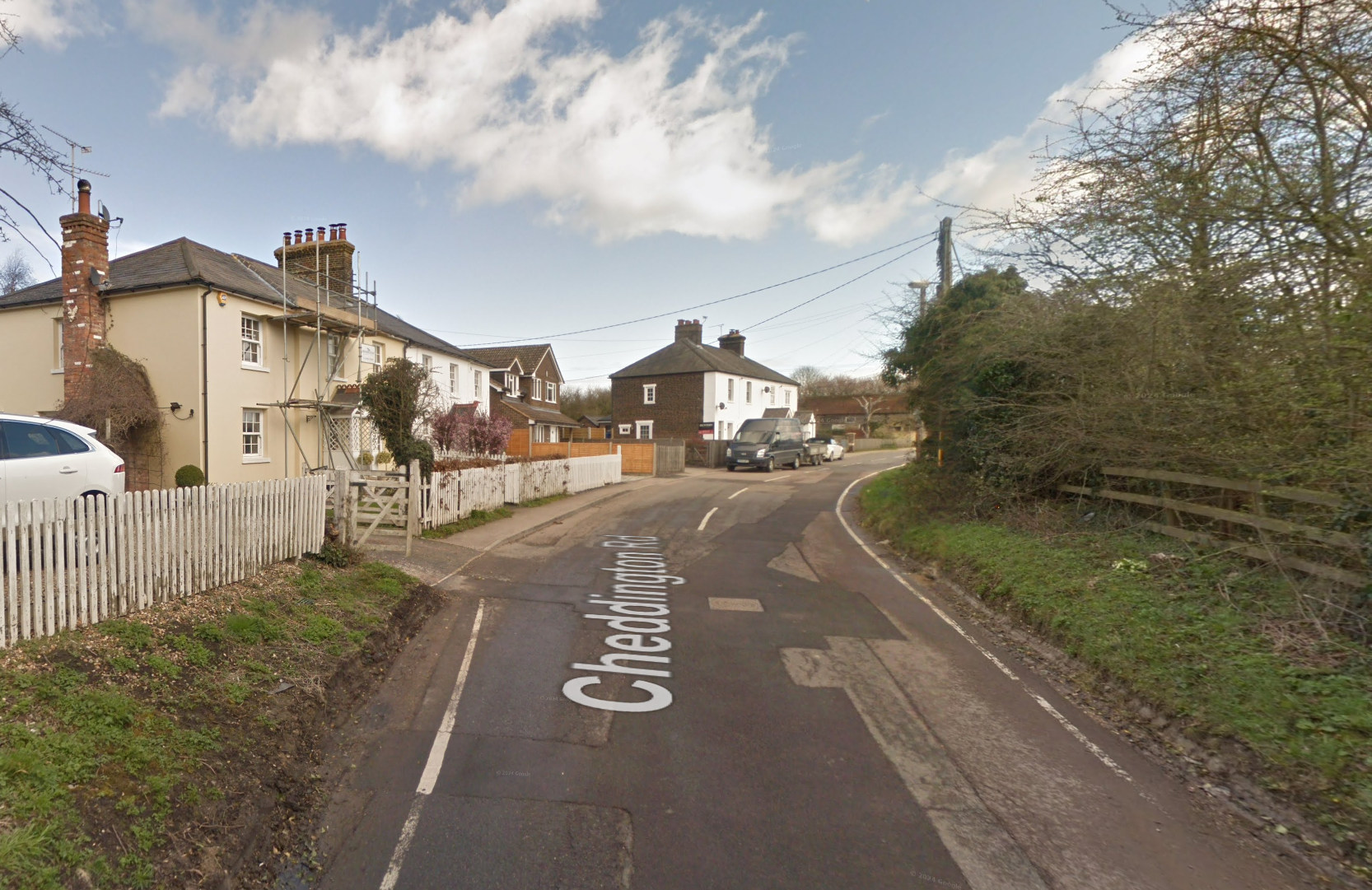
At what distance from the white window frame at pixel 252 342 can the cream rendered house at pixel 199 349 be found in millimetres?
31

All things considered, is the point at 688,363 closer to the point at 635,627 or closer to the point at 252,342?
the point at 252,342

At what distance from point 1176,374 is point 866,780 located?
273 inches

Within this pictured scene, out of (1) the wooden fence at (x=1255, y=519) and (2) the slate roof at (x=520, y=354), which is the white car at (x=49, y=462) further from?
(2) the slate roof at (x=520, y=354)

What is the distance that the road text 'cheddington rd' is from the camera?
221 inches

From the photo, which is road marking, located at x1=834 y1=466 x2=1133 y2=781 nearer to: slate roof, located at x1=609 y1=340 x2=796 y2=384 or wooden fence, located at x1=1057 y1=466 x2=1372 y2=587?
wooden fence, located at x1=1057 y1=466 x2=1372 y2=587

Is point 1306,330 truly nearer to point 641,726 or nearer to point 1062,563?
point 1062,563

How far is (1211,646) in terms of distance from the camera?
5.58 m

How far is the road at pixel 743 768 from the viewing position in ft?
11.2

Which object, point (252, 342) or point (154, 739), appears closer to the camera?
A: point (154, 739)

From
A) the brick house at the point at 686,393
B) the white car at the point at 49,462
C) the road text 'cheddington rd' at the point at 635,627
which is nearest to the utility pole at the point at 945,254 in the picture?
the road text 'cheddington rd' at the point at 635,627

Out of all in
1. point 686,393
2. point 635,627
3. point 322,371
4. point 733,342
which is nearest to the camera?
point 635,627

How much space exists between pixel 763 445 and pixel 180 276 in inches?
959

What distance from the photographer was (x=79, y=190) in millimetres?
14945

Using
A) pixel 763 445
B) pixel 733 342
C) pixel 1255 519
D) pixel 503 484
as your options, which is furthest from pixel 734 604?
pixel 733 342
